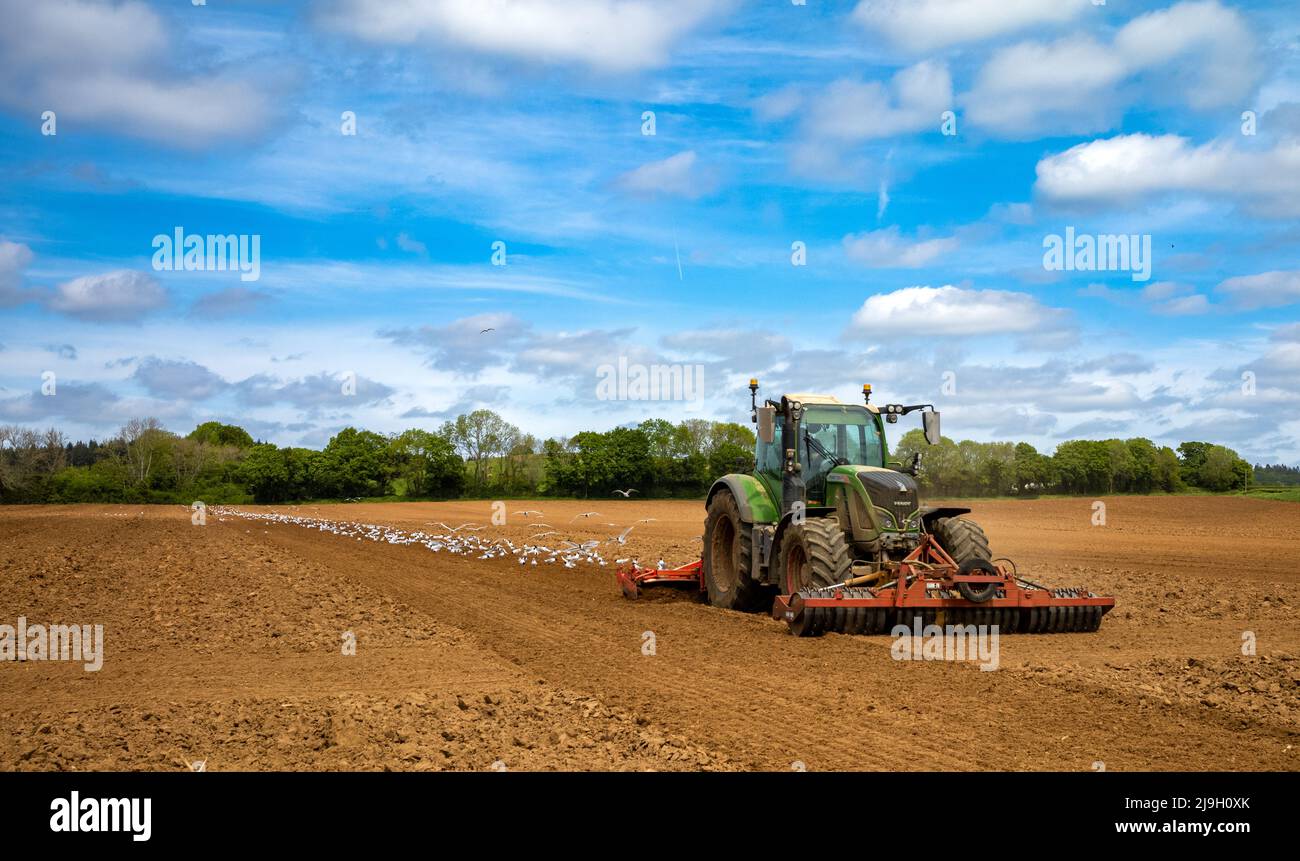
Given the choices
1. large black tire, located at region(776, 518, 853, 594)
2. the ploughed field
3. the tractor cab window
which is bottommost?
the ploughed field

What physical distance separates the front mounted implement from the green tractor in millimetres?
238

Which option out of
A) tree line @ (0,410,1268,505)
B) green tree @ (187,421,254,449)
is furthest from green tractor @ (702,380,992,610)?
green tree @ (187,421,254,449)

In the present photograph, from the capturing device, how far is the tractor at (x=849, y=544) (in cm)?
1073

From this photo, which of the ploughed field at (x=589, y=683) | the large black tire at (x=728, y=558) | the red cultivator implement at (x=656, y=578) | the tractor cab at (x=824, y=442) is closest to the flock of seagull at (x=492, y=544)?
the red cultivator implement at (x=656, y=578)

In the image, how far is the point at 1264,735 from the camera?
6.71 m

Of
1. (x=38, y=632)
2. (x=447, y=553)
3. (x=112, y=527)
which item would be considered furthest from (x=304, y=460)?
(x=38, y=632)

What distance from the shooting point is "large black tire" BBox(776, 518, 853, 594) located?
11.1 meters

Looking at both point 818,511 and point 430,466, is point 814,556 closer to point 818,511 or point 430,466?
point 818,511

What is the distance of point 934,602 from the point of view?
34.9ft

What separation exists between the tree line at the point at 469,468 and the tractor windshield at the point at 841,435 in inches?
1433

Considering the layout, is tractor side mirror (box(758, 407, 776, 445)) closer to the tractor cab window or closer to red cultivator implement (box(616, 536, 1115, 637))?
the tractor cab window

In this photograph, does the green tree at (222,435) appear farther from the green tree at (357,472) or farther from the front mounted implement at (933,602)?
the front mounted implement at (933,602)

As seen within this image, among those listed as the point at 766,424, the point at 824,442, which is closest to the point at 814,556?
the point at 766,424

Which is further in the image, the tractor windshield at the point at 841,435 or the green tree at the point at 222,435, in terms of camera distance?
the green tree at the point at 222,435
